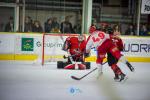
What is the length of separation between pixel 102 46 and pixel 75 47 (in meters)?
0.34

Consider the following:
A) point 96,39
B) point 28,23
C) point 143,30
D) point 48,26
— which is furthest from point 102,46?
point 28,23

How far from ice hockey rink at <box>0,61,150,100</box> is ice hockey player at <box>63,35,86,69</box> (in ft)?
0.52

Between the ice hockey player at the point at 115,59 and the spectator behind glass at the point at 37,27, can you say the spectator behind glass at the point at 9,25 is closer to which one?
the spectator behind glass at the point at 37,27

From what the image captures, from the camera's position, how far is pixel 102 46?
4438 millimetres

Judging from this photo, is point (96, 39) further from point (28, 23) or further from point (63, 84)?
point (28, 23)

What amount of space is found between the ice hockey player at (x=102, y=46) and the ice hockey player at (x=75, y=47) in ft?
0.24

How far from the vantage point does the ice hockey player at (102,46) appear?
438cm

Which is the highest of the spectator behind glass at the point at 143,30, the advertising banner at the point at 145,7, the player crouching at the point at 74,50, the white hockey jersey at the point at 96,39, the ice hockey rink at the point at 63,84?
the advertising banner at the point at 145,7

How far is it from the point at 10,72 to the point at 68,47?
757 millimetres

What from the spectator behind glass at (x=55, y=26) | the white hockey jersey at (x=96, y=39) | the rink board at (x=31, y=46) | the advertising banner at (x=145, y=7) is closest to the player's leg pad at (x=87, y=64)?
the rink board at (x=31, y=46)

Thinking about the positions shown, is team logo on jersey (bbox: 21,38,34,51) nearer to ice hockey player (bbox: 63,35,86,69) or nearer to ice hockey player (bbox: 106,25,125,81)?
ice hockey player (bbox: 63,35,86,69)

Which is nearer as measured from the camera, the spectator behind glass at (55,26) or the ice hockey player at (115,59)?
the spectator behind glass at (55,26)

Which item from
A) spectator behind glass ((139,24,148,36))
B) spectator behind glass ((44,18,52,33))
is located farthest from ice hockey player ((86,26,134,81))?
spectator behind glass ((44,18,52,33))

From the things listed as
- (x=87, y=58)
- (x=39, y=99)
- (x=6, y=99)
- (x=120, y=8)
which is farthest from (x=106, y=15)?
(x=6, y=99)
